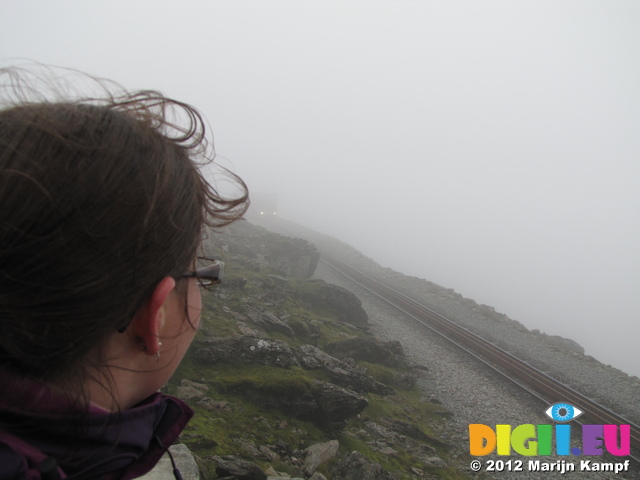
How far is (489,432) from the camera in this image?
10.2m

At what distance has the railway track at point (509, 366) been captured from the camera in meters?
11.3

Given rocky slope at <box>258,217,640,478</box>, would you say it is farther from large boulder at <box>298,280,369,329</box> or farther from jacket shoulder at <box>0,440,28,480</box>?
jacket shoulder at <box>0,440,28,480</box>

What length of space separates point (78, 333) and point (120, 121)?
76 centimetres

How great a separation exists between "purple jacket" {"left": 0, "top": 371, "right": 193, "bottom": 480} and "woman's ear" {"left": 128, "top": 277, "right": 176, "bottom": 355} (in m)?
0.25

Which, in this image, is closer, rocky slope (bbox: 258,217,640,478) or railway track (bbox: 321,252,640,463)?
rocky slope (bbox: 258,217,640,478)

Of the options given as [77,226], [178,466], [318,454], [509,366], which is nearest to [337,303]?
[509,366]

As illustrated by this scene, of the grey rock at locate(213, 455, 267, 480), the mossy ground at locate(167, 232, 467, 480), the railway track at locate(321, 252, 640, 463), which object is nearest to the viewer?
the grey rock at locate(213, 455, 267, 480)

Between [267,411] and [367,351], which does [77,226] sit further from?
[367,351]

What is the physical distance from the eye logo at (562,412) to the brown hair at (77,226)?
14.0m

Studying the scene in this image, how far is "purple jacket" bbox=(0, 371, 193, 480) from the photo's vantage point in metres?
0.93

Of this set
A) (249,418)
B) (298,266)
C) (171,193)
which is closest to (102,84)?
(171,193)

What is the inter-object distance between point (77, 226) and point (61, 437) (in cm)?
68

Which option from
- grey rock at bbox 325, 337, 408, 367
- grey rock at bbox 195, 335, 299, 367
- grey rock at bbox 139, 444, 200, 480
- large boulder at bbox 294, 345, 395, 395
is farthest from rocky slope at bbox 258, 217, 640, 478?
grey rock at bbox 139, 444, 200, 480

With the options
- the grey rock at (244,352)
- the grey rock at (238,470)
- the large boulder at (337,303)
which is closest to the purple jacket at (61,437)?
the grey rock at (238,470)
